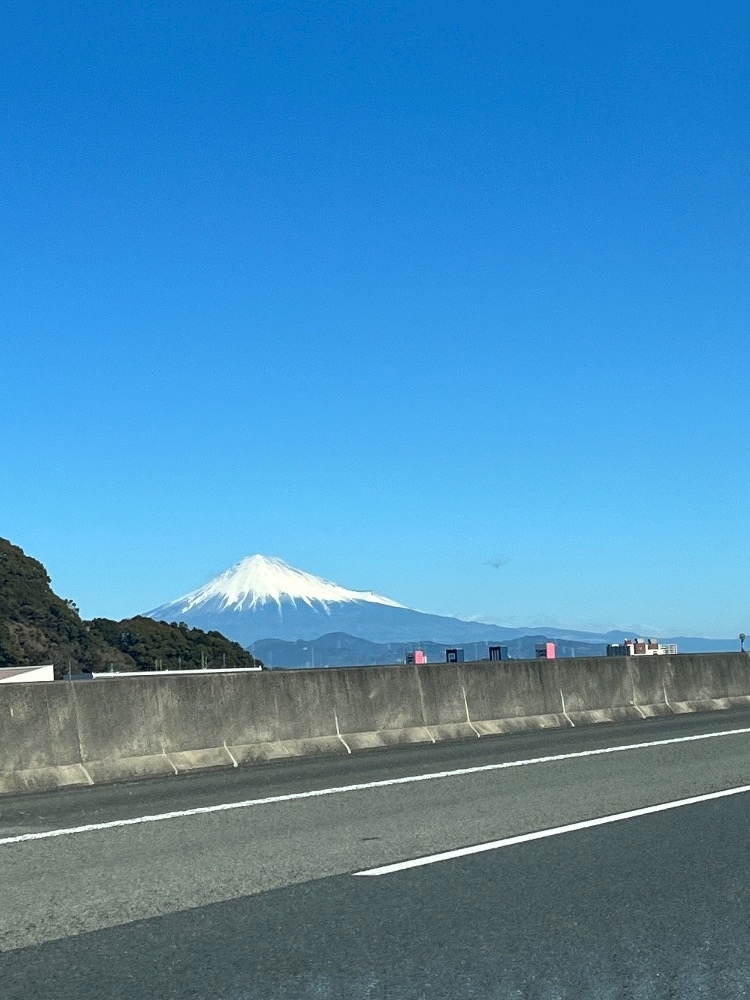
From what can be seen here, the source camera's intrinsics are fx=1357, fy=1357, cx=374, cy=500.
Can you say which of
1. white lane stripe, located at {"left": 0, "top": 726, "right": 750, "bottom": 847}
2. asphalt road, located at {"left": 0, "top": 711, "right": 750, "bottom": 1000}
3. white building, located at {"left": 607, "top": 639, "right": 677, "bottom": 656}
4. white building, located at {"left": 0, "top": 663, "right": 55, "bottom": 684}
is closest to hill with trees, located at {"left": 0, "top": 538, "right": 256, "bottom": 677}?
Result: white building, located at {"left": 0, "top": 663, "right": 55, "bottom": 684}

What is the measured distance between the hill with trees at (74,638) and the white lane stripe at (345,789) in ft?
282

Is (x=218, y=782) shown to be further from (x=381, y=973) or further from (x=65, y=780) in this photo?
(x=381, y=973)

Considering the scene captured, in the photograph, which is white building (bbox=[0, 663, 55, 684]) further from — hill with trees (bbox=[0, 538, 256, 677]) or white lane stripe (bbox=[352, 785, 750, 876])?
white lane stripe (bbox=[352, 785, 750, 876])

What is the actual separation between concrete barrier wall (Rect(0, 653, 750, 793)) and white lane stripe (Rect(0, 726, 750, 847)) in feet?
7.86

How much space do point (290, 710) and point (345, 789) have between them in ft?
12.2

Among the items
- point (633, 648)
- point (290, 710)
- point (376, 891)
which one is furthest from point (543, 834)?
point (633, 648)

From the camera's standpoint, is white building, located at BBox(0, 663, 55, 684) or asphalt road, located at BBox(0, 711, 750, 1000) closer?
asphalt road, located at BBox(0, 711, 750, 1000)

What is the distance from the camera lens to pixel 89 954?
20.1ft

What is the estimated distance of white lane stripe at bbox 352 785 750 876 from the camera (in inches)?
328

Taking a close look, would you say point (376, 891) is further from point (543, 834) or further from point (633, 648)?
point (633, 648)

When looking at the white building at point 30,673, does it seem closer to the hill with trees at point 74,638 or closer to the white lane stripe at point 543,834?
the hill with trees at point 74,638

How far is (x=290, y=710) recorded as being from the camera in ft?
52.5

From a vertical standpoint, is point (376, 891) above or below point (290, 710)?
below

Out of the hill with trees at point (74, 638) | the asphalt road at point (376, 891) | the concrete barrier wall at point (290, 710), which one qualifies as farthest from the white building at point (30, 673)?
the asphalt road at point (376, 891)
